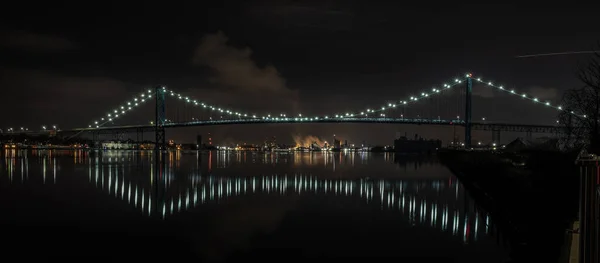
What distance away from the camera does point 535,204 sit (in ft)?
28.7

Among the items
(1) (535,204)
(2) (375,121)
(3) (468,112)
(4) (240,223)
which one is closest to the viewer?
(1) (535,204)

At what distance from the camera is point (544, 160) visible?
14.0 m

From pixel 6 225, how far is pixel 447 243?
806 centimetres

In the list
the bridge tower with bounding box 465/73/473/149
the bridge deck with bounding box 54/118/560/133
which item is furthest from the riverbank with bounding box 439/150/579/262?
the bridge deck with bounding box 54/118/560/133

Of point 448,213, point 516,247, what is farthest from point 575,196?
point 448,213

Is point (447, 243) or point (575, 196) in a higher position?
point (575, 196)

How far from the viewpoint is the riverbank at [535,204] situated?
21.8 ft

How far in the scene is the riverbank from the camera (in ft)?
21.8

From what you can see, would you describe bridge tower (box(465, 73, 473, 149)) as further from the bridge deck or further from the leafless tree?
the leafless tree

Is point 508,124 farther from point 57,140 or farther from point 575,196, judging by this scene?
point 57,140

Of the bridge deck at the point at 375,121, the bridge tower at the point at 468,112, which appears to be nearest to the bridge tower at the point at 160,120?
the bridge deck at the point at 375,121

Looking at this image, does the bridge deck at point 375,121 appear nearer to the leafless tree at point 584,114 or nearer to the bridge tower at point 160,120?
the bridge tower at point 160,120

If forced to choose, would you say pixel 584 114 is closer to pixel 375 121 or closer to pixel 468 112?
pixel 468 112

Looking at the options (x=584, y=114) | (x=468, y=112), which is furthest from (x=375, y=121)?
(x=584, y=114)
